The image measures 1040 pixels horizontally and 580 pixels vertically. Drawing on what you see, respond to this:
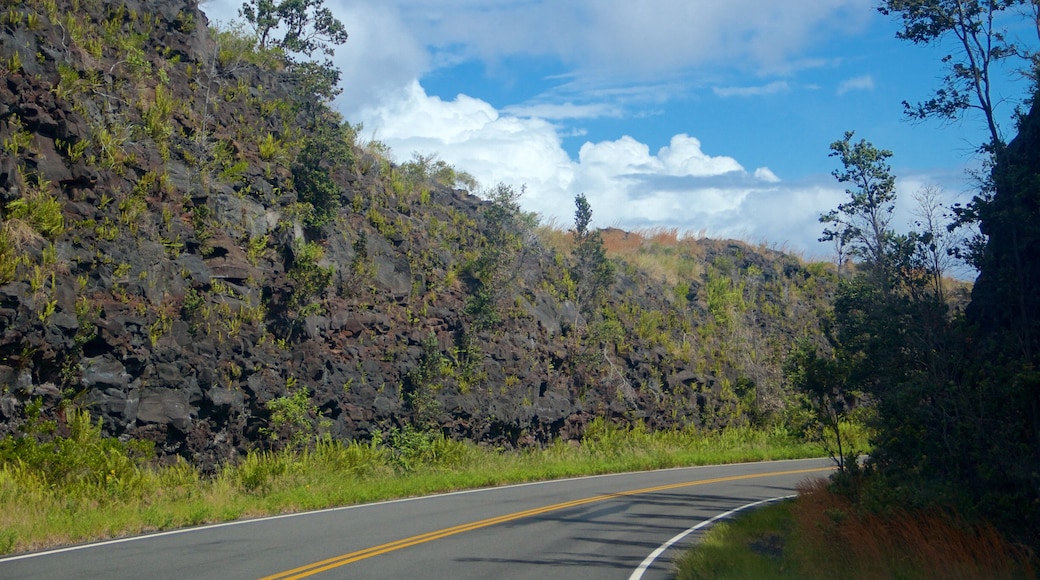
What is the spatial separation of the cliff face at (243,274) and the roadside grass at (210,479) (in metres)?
0.81

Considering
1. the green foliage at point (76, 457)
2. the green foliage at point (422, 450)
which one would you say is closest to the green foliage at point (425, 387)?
the green foliage at point (422, 450)

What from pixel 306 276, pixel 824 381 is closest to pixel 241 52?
pixel 306 276

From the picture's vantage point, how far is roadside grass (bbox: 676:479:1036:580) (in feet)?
29.8

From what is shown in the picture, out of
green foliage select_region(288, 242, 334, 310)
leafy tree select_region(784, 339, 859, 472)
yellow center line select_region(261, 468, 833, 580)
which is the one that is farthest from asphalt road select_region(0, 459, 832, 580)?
green foliage select_region(288, 242, 334, 310)

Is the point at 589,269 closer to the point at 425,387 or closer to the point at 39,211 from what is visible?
the point at 425,387

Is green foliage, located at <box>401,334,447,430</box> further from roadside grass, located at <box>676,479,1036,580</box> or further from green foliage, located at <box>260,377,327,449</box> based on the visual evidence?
roadside grass, located at <box>676,479,1036,580</box>

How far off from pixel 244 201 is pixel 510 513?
41.5 ft

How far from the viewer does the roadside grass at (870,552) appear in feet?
29.8

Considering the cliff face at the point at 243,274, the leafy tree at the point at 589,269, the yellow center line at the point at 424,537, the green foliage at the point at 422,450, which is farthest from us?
the leafy tree at the point at 589,269

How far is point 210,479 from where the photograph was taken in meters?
18.4

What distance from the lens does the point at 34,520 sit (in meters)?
12.6

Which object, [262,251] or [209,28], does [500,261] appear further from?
[209,28]

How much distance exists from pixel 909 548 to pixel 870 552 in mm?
467

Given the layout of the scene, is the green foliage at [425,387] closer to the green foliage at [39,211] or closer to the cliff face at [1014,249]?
the green foliage at [39,211]
